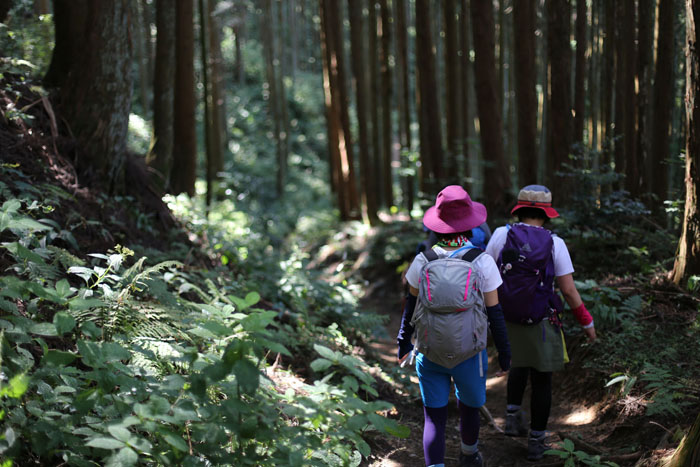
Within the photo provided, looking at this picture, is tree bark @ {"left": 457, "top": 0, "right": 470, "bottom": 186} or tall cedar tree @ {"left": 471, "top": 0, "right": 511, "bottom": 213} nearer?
tall cedar tree @ {"left": 471, "top": 0, "right": 511, "bottom": 213}

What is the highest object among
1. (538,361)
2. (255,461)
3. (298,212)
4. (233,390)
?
(233,390)

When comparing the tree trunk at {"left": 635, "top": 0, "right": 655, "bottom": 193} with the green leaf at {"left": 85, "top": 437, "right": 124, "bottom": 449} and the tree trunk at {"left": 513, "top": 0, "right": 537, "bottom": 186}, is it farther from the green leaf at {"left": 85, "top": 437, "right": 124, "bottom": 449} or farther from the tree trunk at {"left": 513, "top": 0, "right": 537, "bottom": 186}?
the green leaf at {"left": 85, "top": 437, "right": 124, "bottom": 449}

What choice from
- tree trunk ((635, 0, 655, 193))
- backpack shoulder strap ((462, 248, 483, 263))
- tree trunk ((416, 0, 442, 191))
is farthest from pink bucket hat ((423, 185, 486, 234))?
tree trunk ((416, 0, 442, 191))

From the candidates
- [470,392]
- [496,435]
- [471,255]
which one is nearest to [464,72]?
[496,435]

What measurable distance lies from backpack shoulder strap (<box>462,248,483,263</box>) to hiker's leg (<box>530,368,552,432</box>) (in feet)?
4.87

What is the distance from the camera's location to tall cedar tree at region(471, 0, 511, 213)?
12.0 m

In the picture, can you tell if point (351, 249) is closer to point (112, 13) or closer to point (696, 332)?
point (112, 13)

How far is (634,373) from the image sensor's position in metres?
5.38

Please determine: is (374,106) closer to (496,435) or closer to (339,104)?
(339,104)

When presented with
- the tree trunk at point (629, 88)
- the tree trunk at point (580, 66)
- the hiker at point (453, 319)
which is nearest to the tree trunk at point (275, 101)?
the tree trunk at point (629, 88)

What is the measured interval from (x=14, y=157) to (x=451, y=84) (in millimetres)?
12948

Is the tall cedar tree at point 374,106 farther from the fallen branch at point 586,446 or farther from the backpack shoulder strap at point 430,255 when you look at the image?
the backpack shoulder strap at point 430,255

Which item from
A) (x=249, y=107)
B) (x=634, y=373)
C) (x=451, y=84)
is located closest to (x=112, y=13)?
(x=634, y=373)

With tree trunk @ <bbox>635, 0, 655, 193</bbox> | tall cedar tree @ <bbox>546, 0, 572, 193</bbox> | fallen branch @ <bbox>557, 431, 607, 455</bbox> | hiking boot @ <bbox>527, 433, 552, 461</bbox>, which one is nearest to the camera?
fallen branch @ <bbox>557, 431, 607, 455</bbox>
